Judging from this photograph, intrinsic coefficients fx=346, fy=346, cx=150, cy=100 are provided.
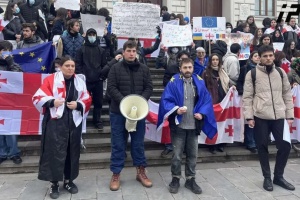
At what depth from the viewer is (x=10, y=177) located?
17.9 ft

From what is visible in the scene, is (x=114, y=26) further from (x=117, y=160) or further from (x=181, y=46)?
(x=117, y=160)

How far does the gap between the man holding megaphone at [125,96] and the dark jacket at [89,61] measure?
4.83 ft

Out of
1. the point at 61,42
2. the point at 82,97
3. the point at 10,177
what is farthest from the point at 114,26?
the point at 10,177

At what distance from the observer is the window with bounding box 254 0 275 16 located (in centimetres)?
1977

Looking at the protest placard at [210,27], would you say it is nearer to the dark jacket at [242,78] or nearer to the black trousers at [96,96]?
the dark jacket at [242,78]

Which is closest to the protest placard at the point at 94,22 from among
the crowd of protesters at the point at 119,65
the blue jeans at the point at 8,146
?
Result: the crowd of protesters at the point at 119,65

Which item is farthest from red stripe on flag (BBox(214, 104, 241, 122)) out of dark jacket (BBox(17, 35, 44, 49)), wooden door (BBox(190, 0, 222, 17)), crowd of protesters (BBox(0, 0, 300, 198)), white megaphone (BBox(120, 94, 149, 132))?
wooden door (BBox(190, 0, 222, 17))

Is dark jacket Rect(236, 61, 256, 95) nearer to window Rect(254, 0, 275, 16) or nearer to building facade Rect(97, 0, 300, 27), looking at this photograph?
building facade Rect(97, 0, 300, 27)

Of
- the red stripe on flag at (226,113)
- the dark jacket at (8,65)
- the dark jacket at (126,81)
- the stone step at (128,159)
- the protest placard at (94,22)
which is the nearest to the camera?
the dark jacket at (126,81)

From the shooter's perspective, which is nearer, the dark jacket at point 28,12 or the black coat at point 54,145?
the black coat at point 54,145

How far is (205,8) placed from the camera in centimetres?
1905

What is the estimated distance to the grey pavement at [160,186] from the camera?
4.71m

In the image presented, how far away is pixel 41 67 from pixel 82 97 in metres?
2.67

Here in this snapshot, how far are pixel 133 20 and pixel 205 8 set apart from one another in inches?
519
